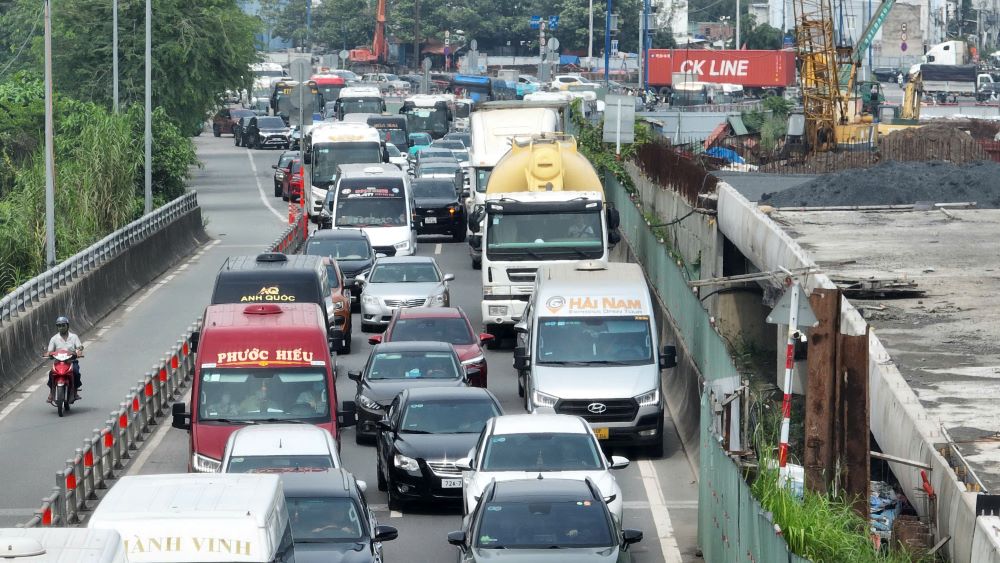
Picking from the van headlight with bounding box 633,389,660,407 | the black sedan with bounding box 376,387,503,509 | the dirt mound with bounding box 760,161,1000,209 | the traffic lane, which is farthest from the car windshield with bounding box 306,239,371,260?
the black sedan with bounding box 376,387,503,509

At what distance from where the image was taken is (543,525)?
14.6m

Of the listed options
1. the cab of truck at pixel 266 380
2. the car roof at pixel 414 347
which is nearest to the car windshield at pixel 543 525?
the cab of truck at pixel 266 380

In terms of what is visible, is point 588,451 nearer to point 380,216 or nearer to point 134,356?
point 134,356

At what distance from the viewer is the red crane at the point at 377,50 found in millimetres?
145250

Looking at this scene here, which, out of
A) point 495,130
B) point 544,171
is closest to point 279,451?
point 544,171

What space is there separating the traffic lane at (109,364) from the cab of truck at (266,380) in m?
2.64

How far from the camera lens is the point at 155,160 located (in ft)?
169

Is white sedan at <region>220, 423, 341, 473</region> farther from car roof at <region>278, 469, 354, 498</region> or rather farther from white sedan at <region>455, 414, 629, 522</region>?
white sedan at <region>455, 414, 629, 522</region>

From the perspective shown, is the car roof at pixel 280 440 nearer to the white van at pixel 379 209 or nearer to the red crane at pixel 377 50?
the white van at pixel 379 209

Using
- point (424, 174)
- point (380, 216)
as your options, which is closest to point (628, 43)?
point (424, 174)

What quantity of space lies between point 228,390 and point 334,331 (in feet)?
18.5

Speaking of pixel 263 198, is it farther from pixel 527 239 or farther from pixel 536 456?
pixel 536 456

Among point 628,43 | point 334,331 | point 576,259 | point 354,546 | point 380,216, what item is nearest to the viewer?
point 354,546

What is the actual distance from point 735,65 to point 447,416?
101569 mm
